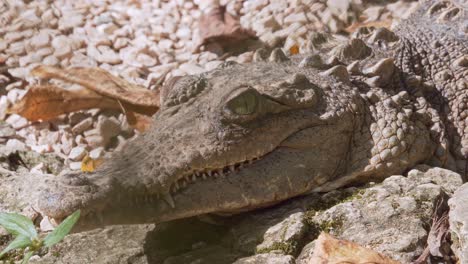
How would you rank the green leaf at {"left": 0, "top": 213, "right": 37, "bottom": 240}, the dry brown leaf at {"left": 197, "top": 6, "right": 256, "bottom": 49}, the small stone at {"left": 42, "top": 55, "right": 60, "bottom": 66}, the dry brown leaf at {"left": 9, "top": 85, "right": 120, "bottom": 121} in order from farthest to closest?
the small stone at {"left": 42, "top": 55, "right": 60, "bottom": 66} → the dry brown leaf at {"left": 197, "top": 6, "right": 256, "bottom": 49} → the dry brown leaf at {"left": 9, "top": 85, "right": 120, "bottom": 121} → the green leaf at {"left": 0, "top": 213, "right": 37, "bottom": 240}

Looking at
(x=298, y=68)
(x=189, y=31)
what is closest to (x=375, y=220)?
(x=298, y=68)

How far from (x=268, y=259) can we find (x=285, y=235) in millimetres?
158

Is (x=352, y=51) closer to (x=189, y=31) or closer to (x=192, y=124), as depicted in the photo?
(x=192, y=124)

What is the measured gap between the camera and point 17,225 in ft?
9.98

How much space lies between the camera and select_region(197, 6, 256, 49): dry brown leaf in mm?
5996

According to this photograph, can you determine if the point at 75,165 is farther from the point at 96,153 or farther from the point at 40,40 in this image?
the point at 40,40

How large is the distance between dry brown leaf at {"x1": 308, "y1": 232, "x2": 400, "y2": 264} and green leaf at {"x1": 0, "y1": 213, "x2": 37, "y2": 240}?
112 centimetres

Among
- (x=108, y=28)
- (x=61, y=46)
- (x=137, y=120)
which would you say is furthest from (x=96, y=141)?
(x=108, y=28)

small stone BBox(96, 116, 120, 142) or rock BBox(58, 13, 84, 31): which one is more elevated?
rock BBox(58, 13, 84, 31)

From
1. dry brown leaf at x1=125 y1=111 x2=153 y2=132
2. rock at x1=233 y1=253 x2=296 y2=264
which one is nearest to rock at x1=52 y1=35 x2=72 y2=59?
dry brown leaf at x1=125 y1=111 x2=153 y2=132

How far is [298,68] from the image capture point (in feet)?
13.3

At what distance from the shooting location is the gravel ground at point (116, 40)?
220 inches

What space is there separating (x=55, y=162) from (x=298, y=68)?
75.8 inches

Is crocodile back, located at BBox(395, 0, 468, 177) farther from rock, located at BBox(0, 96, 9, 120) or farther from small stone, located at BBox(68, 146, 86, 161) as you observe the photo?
rock, located at BBox(0, 96, 9, 120)
